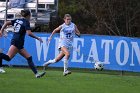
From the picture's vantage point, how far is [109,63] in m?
20.7

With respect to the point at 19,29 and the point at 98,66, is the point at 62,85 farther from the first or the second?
the point at 98,66

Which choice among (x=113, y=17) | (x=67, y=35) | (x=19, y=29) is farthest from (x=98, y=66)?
(x=113, y=17)

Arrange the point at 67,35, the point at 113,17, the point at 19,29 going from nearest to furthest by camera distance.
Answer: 1. the point at 19,29
2. the point at 67,35
3. the point at 113,17

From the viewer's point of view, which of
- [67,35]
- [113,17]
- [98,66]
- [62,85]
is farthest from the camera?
[113,17]

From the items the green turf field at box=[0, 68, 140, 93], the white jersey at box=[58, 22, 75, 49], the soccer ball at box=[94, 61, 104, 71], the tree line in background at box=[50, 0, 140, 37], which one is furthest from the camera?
the tree line in background at box=[50, 0, 140, 37]

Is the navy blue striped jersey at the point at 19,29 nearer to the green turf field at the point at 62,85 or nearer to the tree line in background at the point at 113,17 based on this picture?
the green turf field at the point at 62,85

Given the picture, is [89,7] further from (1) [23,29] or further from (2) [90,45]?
(1) [23,29]

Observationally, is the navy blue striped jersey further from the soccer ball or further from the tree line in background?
the tree line in background

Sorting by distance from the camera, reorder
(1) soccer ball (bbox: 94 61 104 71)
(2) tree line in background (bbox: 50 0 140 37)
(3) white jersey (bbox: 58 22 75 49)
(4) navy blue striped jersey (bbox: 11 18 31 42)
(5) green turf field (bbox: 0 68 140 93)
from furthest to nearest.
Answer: (2) tree line in background (bbox: 50 0 140 37)
(1) soccer ball (bbox: 94 61 104 71)
(3) white jersey (bbox: 58 22 75 49)
(4) navy blue striped jersey (bbox: 11 18 31 42)
(5) green turf field (bbox: 0 68 140 93)

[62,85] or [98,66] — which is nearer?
[62,85]

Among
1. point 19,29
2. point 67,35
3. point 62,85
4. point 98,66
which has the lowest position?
point 98,66

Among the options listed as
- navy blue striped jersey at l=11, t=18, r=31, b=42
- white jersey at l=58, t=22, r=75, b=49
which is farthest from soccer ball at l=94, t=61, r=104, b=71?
navy blue striped jersey at l=11, t=18, r=31, b=42

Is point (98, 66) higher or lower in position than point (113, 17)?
higher

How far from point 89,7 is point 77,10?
1.92m
